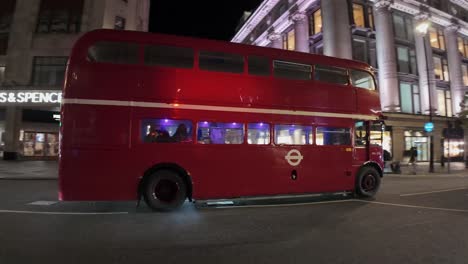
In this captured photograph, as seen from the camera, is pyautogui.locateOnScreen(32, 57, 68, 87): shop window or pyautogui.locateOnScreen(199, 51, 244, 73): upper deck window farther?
pyautogui.locateOnScreen(32, 57, 68, 87): shop window

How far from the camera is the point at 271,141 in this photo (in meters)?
8.49

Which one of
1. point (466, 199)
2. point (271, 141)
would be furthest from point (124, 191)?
point (466, 199)

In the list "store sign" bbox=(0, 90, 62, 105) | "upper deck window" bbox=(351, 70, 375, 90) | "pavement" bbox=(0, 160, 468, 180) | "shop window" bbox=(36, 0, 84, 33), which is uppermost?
"shop window" bbox=(36, 0, 84, 33)

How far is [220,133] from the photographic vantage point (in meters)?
7.96

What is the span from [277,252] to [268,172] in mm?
3929

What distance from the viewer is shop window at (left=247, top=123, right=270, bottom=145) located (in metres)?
8.23

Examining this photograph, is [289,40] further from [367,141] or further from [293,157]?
[293,157]

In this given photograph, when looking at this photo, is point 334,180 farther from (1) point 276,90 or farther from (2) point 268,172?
(1) point 276,90

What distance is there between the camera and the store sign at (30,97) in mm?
23031

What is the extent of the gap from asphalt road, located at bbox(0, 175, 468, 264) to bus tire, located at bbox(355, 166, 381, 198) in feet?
3.56

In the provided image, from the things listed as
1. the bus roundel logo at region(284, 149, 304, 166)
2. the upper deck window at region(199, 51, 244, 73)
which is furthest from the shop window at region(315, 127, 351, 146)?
the upper deck window at region(199, 51, 244, 73)

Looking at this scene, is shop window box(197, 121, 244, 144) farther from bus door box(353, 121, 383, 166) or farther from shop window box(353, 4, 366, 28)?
shop window box(353, 4, 366, 28)

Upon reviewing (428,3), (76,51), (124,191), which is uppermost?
(428,3)

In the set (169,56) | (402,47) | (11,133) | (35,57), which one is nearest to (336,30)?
(402,47)
